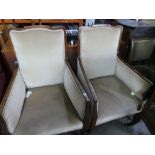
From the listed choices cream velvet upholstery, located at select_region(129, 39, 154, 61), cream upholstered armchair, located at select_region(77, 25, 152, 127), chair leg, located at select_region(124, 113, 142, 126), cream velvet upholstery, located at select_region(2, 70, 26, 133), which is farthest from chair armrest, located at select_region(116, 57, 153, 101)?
cream velvet upholstery, located at select_region(2, 70, 26, 133)

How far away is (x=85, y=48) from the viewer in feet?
4.14

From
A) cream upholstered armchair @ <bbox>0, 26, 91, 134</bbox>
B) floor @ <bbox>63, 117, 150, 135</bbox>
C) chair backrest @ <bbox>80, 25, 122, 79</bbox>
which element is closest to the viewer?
cream upholstered armchair @ <bbox>0, 26, 91, 134</bbox>

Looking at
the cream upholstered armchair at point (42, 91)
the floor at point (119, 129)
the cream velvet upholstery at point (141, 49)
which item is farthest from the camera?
the cream velvet upholstery at point (141, 49)

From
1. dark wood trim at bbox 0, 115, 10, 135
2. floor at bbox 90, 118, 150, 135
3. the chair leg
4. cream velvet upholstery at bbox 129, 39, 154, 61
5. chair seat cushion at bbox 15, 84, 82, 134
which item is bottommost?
floor at bbox 90, 118, 150, 135

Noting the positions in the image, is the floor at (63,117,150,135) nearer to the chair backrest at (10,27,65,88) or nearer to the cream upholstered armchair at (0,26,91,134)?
the cream upholstered armchair at (0,26,91,134)

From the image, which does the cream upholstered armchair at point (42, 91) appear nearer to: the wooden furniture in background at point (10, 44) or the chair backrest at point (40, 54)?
the chair backrest at point (40, 54)

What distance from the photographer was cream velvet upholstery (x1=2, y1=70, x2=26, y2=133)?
0.85 m

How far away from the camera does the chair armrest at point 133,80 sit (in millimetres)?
1125

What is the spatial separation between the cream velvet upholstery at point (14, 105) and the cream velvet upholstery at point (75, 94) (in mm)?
375

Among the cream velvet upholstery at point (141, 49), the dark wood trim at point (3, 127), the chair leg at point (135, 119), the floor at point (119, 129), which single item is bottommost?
the floor at point (119, 129)

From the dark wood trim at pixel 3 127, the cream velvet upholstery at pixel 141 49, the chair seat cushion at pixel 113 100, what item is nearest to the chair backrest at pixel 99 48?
the chair seat cushion at pixel 113 100

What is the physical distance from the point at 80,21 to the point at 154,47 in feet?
3.12
